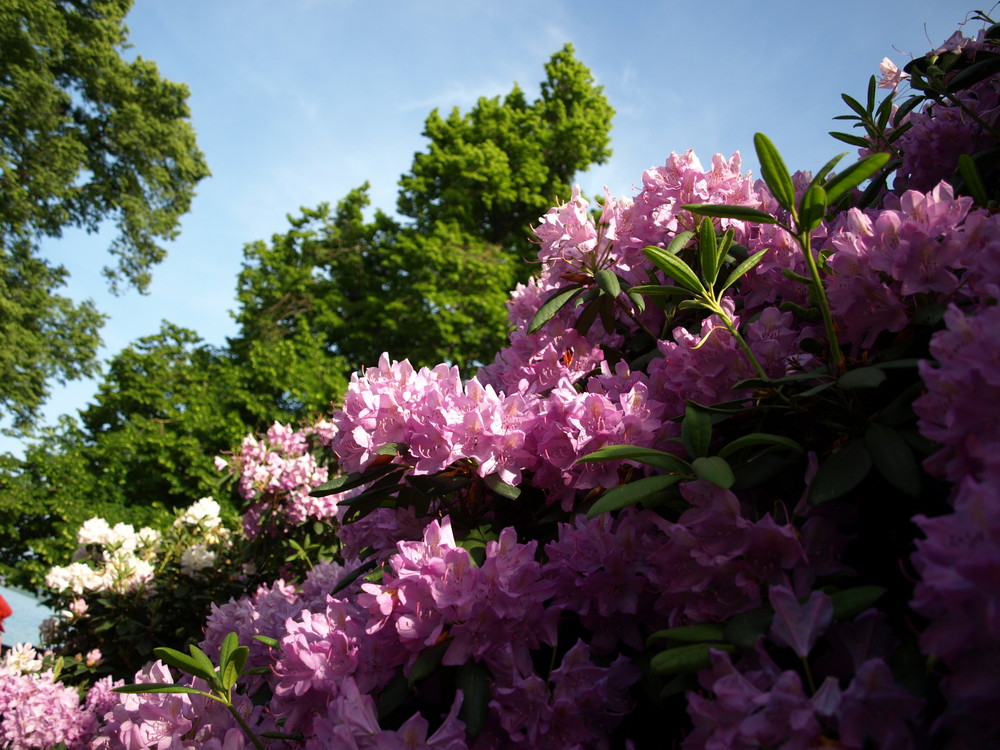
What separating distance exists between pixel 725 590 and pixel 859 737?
0.90 ft

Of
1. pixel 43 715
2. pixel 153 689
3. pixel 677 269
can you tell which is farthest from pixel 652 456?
pixel 43 715

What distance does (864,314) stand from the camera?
1095mm

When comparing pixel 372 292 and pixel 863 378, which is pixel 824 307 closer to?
pixel 863 378

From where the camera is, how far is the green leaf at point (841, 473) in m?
0.87

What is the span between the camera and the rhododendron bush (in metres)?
0.72

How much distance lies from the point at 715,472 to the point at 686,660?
0.25 m

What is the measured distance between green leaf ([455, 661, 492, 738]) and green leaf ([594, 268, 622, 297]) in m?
0.88

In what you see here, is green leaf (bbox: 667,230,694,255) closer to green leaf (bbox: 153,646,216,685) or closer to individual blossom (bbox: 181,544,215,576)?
green leaf (bbox: 153,646,216,685)

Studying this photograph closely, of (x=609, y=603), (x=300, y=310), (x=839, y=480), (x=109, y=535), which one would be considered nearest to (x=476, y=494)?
(x=609, y=603)

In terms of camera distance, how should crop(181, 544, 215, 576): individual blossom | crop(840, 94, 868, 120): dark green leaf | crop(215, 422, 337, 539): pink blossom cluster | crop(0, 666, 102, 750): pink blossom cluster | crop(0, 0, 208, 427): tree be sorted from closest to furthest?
1. crop(840, 94, 868, 120): dark green leaf
2. crop(0, 666, 102, 750): pink blossom cluster
3. crop(215, 422, 337, 539): pink blossom cluster
4. crop(181, 544, 215, 576): individual blossom
5. crop(0, 0, 208, 427): tree

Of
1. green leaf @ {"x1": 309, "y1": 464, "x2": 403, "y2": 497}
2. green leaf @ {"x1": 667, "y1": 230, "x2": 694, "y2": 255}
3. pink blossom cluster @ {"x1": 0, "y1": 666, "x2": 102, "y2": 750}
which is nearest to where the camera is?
green leaf @ {"x1": 309, "y1": 464, "x2": 403, "y2": 497}

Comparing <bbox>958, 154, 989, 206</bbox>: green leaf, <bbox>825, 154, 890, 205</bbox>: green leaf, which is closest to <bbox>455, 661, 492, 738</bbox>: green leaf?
<bbox>825, 154, 890, 205</bbox>: green leaf

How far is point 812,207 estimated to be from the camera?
1.01 meters

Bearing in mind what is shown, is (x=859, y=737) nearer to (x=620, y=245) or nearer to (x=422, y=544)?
(x=422, y=544)
